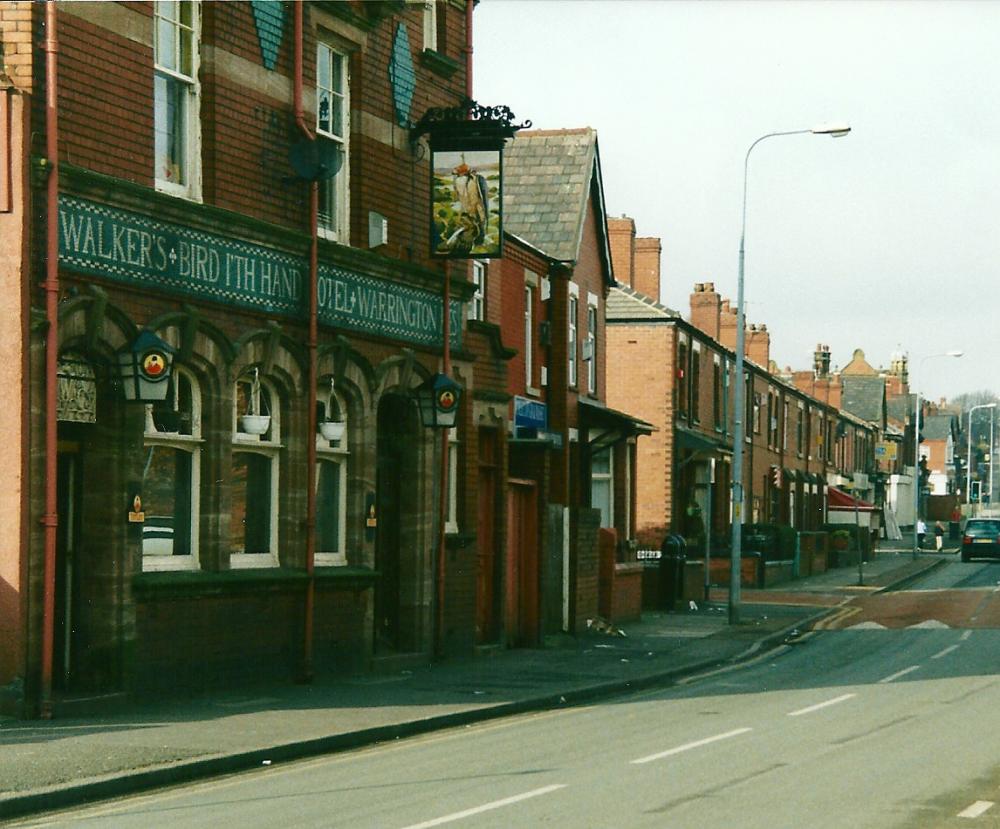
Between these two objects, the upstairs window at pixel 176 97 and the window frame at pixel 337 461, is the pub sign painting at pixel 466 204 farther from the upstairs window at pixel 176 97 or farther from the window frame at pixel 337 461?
the upstairs window at pixel 176 97

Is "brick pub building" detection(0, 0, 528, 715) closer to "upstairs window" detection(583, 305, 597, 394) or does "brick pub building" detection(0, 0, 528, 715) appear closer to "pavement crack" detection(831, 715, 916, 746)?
"pavement crack" detection(831, 715, 916, 746)

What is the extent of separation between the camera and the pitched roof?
48.2 m

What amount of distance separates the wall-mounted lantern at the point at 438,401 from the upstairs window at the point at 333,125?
94.0 inches

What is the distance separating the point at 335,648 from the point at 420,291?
5.09 m

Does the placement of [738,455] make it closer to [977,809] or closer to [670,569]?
[670,569]

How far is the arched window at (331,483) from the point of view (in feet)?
68.9

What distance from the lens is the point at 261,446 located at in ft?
64.1

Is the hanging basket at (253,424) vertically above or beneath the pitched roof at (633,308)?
beneath

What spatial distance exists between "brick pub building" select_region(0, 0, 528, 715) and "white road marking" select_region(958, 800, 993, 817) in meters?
8.24

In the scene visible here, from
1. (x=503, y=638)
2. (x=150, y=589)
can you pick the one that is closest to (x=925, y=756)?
(x=150, y=589)

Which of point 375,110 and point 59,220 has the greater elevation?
point 375,110

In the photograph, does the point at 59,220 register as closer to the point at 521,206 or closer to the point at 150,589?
the point at 150,589

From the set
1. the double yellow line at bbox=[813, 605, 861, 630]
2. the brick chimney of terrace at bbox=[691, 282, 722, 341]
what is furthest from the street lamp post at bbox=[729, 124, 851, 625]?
the brick chimney of terrace at bbox=[691, 282, 722, 341]

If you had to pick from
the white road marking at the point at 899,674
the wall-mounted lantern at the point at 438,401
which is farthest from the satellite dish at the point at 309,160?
the white road marking at the point at 899,674
